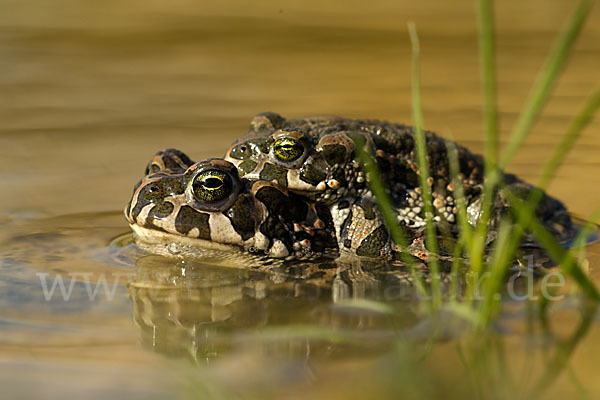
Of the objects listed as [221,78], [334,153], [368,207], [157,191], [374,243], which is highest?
[221,78]

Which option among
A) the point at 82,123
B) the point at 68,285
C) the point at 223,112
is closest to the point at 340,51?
the point at 223,112

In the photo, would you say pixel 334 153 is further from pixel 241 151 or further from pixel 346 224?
pixel 241 151

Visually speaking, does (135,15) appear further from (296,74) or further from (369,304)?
(369,304)

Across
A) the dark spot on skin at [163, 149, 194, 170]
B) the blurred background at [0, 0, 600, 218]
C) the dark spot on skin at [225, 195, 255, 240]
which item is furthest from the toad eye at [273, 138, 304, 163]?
the blurred background at [0, 0, 600, 218]

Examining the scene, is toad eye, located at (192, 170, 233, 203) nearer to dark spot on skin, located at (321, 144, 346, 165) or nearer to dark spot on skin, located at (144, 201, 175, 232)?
dark spot on skin, located at (144, 201, 175, 232)

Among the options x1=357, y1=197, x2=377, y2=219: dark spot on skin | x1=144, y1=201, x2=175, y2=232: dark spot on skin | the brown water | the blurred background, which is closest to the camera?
the brown water

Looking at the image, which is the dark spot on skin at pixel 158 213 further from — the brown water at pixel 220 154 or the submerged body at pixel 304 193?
Result: the brown water at pixel 220 154

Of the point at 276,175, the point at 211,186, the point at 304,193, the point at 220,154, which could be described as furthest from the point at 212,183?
the point at 220,154

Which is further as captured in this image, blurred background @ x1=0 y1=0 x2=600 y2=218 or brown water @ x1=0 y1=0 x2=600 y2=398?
blurred background @ x1=0 y1=0 x2=600 y2=218
